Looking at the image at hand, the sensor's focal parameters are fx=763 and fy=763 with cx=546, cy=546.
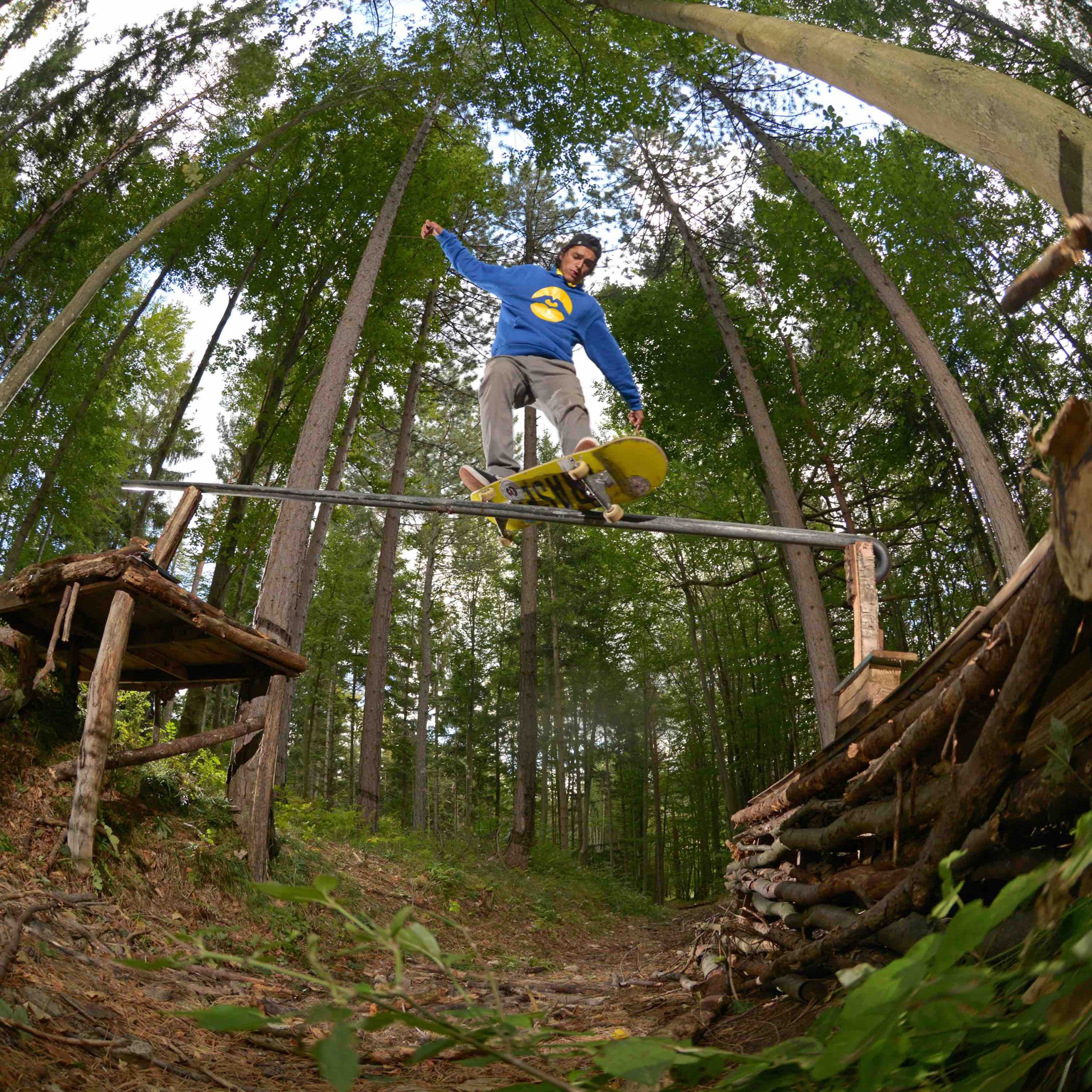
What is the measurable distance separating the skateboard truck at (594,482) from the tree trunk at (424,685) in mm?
16933

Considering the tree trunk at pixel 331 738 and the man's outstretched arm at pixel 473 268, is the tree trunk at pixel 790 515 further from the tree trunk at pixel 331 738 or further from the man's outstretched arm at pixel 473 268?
the tree trunk at pixel 331 738

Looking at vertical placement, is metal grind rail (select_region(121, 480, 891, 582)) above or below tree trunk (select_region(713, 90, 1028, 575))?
below

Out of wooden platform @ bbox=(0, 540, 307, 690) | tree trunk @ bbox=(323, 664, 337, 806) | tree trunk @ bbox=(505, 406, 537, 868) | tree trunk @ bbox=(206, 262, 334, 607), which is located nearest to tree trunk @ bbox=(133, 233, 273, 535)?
tree trunk @ bbox=(206, 262, 334, 607)

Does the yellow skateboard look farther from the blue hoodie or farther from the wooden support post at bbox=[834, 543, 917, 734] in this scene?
the wooden support post at bbox=[834, 543, 917, 734]

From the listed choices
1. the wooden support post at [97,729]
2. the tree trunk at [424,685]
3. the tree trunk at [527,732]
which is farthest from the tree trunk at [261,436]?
the tree trunk at [424,685]

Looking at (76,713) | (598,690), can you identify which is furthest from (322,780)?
(76,713)

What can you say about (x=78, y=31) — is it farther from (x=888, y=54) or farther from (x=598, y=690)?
(x=598, y=690)

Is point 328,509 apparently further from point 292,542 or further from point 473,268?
point 473,268

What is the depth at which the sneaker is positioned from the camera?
4594 millimetres

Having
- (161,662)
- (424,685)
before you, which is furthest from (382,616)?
(424,685)

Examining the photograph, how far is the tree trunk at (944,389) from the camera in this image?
7738 mm

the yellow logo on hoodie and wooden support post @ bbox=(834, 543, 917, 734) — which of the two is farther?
the yellow logo on hoodie

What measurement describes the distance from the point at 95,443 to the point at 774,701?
A: 610 inches

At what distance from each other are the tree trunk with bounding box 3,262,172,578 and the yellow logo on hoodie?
11937 mm
